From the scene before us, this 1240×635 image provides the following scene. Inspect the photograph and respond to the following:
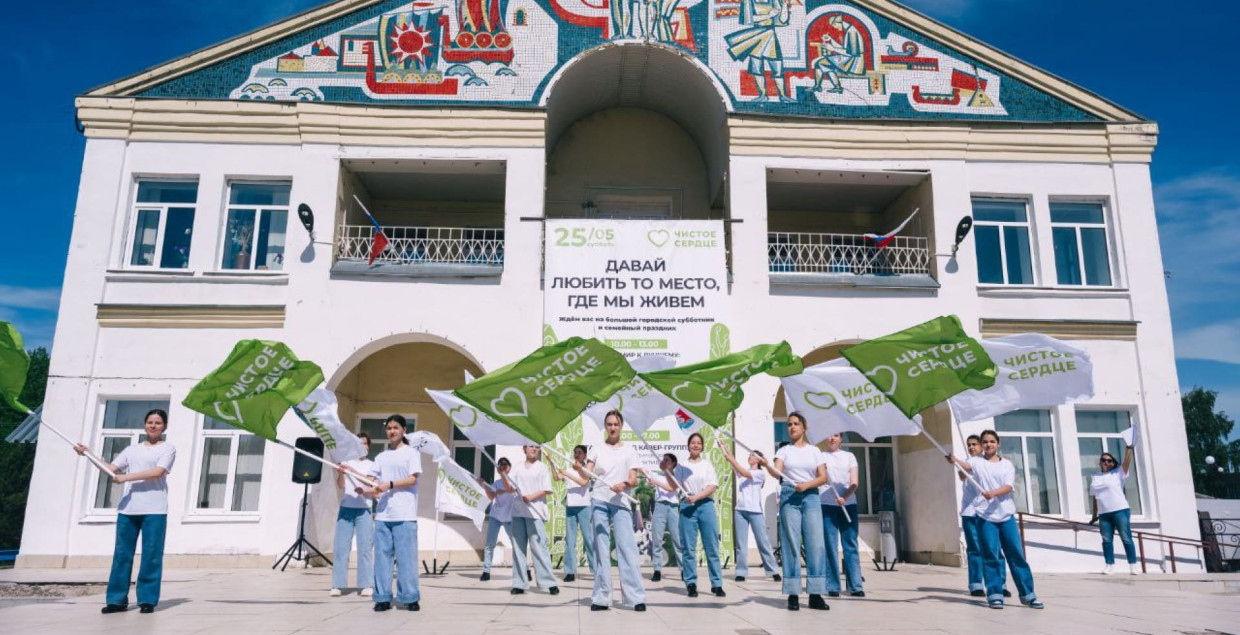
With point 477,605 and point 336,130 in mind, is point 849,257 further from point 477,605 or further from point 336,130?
point 477,605

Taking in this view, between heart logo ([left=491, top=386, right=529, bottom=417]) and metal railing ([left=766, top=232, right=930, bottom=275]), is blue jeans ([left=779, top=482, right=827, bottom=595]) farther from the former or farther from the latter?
metal railing ([left=766, top=232, right=930, bottom=275])

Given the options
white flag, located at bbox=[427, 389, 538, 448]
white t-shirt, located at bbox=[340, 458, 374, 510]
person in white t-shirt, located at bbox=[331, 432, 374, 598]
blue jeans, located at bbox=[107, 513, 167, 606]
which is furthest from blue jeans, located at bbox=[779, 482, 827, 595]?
blue jeans, located at bbox=[107, 513, 167, 606]

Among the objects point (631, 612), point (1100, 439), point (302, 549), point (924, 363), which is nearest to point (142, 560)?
point (631, 612)

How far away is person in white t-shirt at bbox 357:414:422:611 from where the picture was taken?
8484 millimetres

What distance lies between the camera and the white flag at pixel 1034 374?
386 inches

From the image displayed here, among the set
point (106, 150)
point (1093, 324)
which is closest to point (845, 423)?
point (1093, 324)

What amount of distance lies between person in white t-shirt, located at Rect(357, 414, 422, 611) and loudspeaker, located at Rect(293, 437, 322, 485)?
535 cm

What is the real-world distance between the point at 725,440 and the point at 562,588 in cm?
432

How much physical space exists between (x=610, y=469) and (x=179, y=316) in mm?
9845

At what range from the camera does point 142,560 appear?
332 inches

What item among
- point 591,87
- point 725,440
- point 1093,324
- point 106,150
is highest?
point 591,87

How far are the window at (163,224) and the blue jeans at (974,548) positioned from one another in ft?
43.9

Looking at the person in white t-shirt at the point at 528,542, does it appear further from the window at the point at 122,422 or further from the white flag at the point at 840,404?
the window at the point at 122,422

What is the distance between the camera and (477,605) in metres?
9.12
